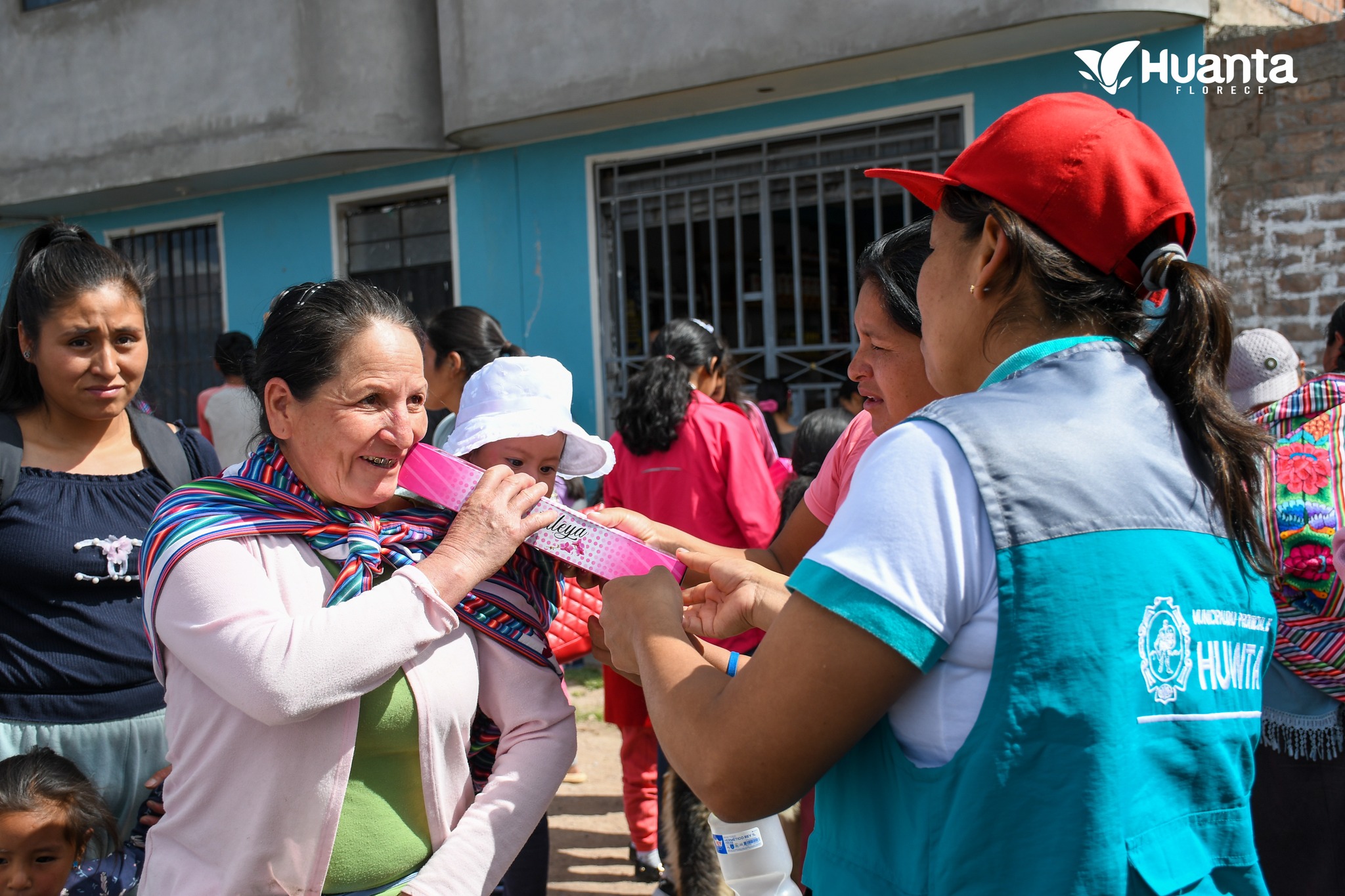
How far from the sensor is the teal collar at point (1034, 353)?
4.10 feet

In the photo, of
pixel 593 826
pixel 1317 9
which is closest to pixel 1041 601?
pixel 593 826

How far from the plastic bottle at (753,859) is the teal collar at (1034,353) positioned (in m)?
1.17

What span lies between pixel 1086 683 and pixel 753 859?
115 centimetres

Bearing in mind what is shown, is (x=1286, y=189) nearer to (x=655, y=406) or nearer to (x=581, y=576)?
(x=655, y=406)

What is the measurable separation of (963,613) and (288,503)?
122 cm

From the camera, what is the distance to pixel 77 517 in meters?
2.46

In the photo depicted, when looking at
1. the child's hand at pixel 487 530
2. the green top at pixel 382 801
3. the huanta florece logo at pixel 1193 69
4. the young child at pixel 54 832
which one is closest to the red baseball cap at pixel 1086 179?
the child's hand at pixel 487 530

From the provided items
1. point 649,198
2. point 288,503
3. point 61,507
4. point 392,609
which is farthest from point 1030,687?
point 649,198

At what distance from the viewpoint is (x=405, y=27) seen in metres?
7.81

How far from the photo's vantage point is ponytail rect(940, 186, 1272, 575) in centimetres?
126

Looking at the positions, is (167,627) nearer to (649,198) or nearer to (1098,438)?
(1098,438)

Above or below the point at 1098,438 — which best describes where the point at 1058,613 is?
below

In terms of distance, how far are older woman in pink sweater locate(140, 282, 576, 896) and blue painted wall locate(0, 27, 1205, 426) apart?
14.0 feet

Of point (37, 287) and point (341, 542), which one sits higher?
point (37, 287)
